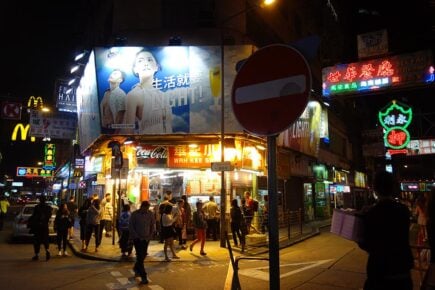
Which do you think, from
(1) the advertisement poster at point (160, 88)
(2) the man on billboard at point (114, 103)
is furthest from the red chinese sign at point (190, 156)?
(2) the man on billboard at point (114, 103)

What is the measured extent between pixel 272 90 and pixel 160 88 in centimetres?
1566

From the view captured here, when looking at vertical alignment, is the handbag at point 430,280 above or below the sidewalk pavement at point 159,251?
above

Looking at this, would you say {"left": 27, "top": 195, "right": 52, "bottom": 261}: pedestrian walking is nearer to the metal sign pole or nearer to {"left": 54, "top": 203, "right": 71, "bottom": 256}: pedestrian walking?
{"left": 54, "top": 203, "right": 71, "bottom": 256}: pedestrian walking

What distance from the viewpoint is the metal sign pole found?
2916 millimetres

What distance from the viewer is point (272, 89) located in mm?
3139

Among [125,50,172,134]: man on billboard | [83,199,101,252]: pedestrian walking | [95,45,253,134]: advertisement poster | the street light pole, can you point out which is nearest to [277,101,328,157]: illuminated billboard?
[95,45,253,134]: advertisement poster

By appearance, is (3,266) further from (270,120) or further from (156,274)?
(270,120)

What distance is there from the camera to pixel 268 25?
75.0 feet

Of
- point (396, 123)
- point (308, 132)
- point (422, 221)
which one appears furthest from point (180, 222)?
point (396, 123)

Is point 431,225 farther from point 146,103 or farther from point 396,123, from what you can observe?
point 396,123

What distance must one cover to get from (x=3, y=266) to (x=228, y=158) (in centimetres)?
965

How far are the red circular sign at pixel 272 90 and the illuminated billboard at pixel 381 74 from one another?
60.5ft

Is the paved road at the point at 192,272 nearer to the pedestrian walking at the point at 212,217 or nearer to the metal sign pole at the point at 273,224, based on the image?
the pedestrian walking at the point at 212,217

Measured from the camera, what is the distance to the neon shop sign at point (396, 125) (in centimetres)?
2148
